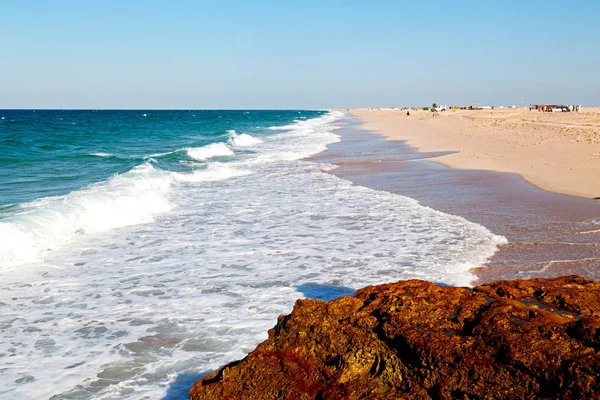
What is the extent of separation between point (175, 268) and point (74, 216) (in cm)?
436

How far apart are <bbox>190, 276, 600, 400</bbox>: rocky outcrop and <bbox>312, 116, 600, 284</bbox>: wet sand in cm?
306

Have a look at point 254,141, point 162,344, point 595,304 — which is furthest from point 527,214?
point 254,141

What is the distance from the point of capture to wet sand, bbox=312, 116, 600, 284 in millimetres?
7191

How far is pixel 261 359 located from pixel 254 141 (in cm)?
3809

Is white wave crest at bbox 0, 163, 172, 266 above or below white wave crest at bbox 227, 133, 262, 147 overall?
below

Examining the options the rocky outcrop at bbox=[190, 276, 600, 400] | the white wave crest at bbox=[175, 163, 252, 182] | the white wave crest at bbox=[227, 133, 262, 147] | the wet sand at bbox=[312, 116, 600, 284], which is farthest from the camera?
the white wave crest at bbox=[227, 133, 262, 147]

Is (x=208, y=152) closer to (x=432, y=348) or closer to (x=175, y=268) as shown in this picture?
(x=175, y=268)

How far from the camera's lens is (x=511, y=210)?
10.9 m

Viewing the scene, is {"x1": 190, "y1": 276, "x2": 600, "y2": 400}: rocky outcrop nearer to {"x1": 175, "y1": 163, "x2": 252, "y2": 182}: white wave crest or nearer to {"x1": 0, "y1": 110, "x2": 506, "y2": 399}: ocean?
{"x1": 0, "y1": 110, "x2": 506, "y2": 399}: ocean

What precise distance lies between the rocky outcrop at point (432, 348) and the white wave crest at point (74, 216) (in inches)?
256

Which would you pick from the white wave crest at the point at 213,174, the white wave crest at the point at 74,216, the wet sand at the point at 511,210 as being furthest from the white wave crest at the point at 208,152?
the white wave crest at the point at 74,216

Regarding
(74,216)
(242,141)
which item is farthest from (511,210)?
(242,141)

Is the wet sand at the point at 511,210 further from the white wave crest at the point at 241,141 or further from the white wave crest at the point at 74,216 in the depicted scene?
the white wave crest at the point at 241,141

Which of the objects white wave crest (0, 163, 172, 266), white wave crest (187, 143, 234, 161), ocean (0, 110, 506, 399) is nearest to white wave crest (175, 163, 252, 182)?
white wave crest (0, 163, 172, 266)
